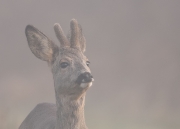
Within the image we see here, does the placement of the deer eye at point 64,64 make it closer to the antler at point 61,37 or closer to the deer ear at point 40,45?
the deer ear at point 40,45

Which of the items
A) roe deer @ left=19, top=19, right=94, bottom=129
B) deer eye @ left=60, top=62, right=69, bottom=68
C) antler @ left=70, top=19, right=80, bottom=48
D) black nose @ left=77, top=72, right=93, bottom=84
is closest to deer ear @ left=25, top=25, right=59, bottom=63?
roe deer @ left=19, top=19, right=94, bottom=129

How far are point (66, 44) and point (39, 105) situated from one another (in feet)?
6.50

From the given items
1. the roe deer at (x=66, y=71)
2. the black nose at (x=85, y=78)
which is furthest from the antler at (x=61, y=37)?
the black nose at (x=85, y=78)

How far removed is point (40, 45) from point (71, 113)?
1.33 meters

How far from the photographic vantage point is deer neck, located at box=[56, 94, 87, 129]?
23.7ft

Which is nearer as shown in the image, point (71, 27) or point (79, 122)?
point (79, 122)

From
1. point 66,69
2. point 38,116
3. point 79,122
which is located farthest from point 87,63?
point 38,116

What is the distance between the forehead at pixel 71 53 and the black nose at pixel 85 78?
2.06ft

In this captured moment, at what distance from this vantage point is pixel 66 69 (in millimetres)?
7328

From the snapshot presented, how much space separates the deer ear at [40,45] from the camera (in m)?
7.86

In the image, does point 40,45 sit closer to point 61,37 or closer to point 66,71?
point 61,37

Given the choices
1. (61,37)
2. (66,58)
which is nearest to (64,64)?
(66,58)

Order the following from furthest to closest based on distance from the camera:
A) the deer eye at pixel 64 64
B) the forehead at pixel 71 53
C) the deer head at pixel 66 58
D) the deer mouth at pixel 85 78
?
the forehead at pixel 71 53
the deer eye at pixel 64 64
the deer head at pixel 66 58
the deer mouth at pixel 85 78

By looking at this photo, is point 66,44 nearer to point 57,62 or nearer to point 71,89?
point 57,62
